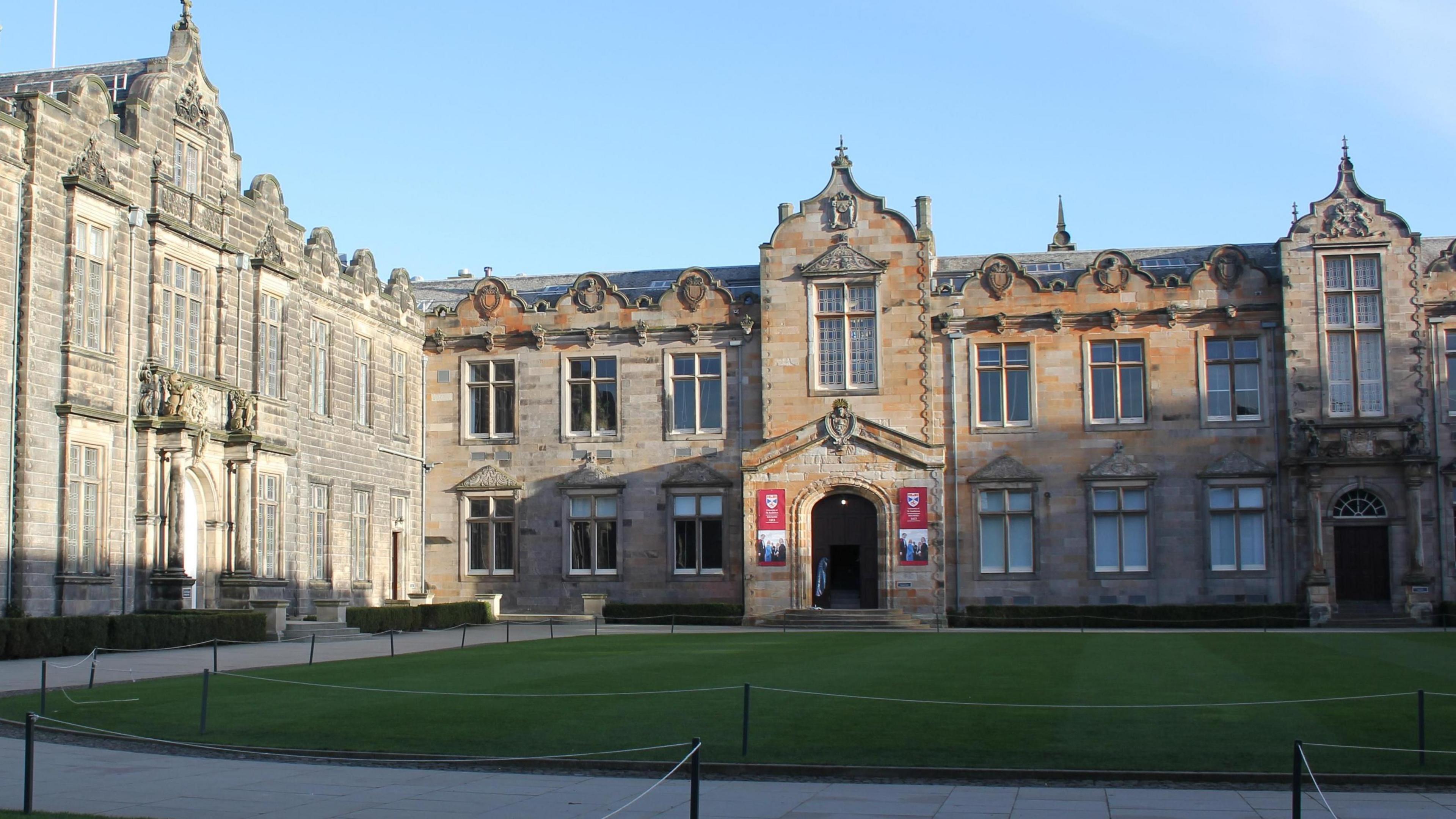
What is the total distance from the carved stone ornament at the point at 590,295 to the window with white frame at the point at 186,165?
15026mm

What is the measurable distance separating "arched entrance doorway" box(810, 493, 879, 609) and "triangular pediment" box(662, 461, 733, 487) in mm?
3424

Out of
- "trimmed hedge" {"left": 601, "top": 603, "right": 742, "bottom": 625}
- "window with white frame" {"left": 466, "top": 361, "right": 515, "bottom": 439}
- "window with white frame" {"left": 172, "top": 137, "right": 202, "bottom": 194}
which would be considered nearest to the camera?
"window with white frame" {"left": 172, "top": 137, "right": 202, "bottom": 194}

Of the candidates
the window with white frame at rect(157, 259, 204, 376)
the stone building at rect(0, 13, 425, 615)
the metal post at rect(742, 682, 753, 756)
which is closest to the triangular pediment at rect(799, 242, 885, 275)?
the stone building at rect(0, 13, 425, 615)

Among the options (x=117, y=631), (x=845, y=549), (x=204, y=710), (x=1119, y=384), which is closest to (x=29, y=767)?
(x=204, y=710)

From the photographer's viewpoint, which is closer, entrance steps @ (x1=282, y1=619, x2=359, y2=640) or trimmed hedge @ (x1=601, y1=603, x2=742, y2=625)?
entrance steps @ (x1=282, y1=619, x2=359, y2=640)

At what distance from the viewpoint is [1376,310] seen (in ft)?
144

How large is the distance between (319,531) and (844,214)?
1862 centimetres

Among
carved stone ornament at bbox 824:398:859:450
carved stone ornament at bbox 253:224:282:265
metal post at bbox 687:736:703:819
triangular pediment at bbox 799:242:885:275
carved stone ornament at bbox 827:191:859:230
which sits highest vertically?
carved stone ornament at bbox 827:191:859:230

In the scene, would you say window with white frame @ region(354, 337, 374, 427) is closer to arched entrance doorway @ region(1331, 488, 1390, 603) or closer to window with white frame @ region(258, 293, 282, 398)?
window with white frame @ region(258, 293, 282, 398)

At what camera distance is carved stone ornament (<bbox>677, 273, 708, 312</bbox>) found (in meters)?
47.6

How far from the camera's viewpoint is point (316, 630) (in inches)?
1416

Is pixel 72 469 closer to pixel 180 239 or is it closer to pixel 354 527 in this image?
pixel 180 239

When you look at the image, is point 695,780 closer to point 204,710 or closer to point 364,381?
point 204,710

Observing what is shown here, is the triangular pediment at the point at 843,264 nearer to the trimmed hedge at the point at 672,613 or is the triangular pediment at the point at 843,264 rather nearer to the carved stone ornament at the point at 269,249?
the trimmed hedge at the point at 672,613
